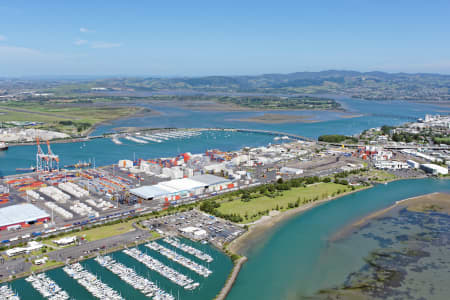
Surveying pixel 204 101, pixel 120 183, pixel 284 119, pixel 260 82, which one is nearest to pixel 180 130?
pixel 284 119

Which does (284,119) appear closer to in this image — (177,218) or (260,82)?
(177,218)

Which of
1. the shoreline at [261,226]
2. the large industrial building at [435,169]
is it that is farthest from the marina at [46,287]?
the large industrial building at [435,169]

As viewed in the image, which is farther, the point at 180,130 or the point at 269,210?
the point at 180,130

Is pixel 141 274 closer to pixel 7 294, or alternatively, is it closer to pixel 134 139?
pixel 7 294

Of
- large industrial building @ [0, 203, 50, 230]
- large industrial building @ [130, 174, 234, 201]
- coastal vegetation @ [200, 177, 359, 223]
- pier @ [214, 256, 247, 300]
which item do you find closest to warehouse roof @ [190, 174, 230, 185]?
large industrial building @ [130, 174, 234, 201]

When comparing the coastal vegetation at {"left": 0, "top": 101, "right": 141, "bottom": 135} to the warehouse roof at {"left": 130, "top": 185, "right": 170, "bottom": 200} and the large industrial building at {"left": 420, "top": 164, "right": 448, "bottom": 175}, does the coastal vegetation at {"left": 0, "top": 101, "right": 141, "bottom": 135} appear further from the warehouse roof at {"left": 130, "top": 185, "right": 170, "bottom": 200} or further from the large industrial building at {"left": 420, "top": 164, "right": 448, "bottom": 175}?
the large industrial building at {"left": 420, "top": 164, "right": 448, "bottom": 175}

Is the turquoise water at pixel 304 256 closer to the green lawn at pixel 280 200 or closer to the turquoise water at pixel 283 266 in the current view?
the turquoise water at pixel 283 266
